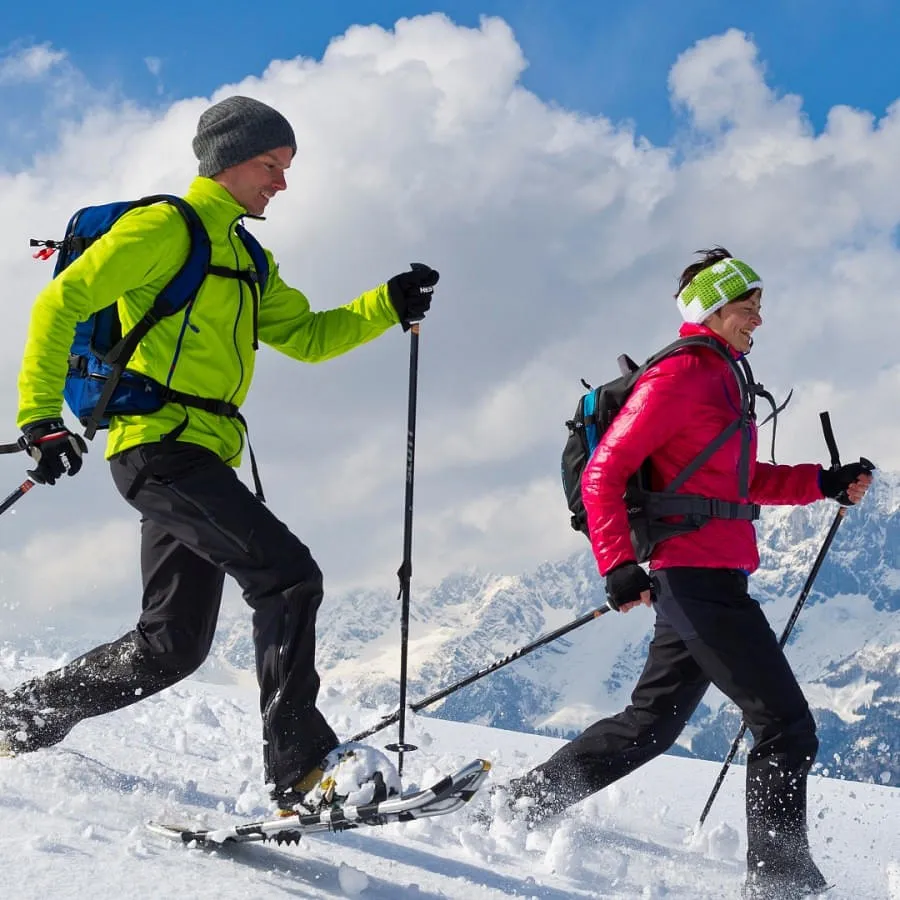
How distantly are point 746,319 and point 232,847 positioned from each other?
10.1ft

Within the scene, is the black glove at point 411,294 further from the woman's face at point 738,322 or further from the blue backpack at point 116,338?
the woman's face at point 738,322

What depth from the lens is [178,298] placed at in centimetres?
383

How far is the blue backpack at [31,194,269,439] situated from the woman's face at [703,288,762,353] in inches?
85.0

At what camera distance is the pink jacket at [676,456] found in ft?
14.4

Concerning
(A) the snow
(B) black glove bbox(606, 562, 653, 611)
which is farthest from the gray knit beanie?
(A) the snow

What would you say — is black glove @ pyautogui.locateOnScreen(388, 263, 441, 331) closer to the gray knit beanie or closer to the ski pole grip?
the gray knit beanie

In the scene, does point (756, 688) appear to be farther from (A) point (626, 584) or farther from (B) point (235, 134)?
(B) point (235, 134)

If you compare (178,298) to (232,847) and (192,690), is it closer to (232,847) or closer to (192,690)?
(232,847)

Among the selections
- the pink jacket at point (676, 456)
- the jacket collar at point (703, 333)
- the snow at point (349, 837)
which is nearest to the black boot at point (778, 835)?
the snow at point (349, 837)

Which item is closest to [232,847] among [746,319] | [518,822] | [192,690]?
[518,822]

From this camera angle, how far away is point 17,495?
4641mm

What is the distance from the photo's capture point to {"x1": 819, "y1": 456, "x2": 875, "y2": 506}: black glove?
511 cm

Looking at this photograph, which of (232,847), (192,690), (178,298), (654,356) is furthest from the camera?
(192,690)

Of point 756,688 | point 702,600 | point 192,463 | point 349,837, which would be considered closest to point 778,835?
point 756,688
